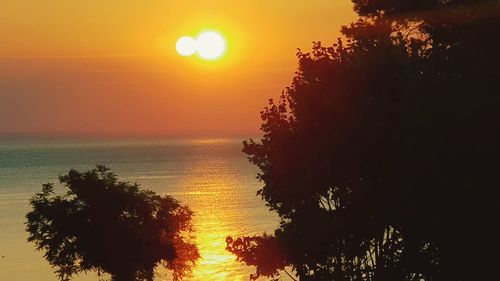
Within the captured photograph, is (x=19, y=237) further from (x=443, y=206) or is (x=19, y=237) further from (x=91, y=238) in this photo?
(x=443, y=206)

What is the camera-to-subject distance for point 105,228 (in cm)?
5116

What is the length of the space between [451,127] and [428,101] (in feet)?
3.63

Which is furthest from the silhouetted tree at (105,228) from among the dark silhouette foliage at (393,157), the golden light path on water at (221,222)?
the golden light path on water at (221,222)

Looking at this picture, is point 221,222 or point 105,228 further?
point 221,222

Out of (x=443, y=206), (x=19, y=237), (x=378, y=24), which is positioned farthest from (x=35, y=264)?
(x=443, y=206)

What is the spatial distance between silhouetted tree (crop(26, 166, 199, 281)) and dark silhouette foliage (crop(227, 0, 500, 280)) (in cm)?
2192

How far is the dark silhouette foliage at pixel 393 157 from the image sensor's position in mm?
24594

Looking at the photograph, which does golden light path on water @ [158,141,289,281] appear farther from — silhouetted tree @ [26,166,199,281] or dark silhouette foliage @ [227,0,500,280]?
dark silhouette foliage @ [227,0,500,280]

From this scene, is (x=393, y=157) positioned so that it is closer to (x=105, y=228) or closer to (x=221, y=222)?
(x=105, y=228)

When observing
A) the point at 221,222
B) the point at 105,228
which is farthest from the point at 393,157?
the point at 221,222

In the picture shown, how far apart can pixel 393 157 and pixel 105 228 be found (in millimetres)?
29602

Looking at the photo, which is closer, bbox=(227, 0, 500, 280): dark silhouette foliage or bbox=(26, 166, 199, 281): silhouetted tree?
bbox=(227, 0, 500, 280): dark silhouette foliage

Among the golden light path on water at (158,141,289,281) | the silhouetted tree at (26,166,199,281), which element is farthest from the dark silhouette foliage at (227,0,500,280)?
the golden light path on water at (158,141,289,281)

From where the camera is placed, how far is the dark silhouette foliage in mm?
24594
